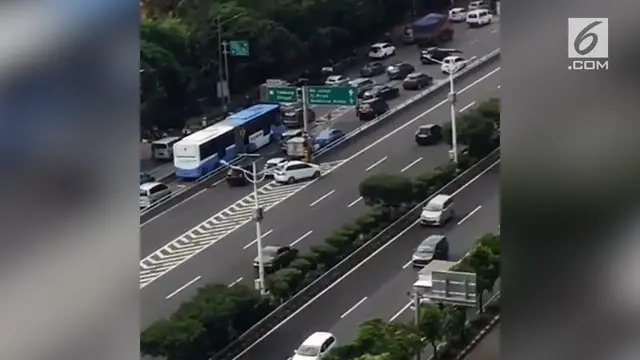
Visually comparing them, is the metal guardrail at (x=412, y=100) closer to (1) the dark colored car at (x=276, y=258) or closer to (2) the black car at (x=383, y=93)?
(2) the black car at (x=383, y=93)

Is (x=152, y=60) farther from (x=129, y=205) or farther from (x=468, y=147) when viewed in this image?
(x=129, y=205)

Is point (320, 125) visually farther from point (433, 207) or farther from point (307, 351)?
point (307, 351)

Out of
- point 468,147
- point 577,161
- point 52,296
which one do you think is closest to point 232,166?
point 468,147

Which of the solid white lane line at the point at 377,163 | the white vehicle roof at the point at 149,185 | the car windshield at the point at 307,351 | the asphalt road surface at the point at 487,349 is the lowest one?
the car windshield at the point at 307,351

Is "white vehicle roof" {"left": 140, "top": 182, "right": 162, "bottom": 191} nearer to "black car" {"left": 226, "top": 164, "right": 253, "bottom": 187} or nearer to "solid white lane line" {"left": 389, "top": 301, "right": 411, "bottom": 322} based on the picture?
"black car" {"left": 226, "top": 164, "right": 253, "bottom": 187}

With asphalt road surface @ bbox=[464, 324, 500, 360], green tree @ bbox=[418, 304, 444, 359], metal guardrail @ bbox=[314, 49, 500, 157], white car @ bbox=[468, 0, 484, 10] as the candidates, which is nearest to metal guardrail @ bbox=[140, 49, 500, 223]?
metal guardrail @ bbox=[314, 49, 500, 157]

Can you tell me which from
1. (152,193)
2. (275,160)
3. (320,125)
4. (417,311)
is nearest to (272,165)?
(275,160)

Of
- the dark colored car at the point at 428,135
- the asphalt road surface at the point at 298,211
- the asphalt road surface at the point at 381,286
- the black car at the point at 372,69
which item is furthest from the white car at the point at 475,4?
the asphalt road surface at the point at 381,286
